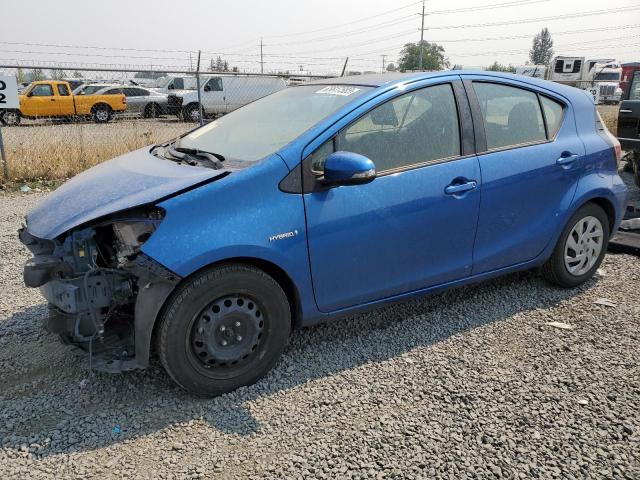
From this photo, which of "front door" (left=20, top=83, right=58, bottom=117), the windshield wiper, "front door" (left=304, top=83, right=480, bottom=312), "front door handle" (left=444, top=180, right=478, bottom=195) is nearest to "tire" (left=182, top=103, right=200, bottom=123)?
"front door" (left=20, top=83, right=58, bottom=117)

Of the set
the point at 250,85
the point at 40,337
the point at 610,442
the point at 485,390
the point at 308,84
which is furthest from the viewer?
the point at 250,85

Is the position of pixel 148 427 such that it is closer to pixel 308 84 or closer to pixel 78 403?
pixel 78 403

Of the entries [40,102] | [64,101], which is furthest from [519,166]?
[64,101]

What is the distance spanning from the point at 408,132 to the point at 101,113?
21.7 metres

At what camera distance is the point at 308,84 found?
4.03 m

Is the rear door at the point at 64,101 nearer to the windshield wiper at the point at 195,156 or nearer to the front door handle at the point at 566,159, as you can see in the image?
the windshield wiper at the point at 195,156

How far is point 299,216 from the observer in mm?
2959

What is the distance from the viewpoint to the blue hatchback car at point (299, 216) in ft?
9.11

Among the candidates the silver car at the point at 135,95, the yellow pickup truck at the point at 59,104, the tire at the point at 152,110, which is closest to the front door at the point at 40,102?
the yellow pickup truck at the point at 59,104

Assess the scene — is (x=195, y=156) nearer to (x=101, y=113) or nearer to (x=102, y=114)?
(x=102, y=114)

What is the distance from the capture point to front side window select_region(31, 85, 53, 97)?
21.2 m

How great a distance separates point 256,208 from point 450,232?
4.39 feet

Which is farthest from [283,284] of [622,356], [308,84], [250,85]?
[250,85]

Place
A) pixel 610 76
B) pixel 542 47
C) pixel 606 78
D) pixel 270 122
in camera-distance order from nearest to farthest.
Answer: pixel 270 122, pixel 610 76, pixel 606 78, pixel 542 47
